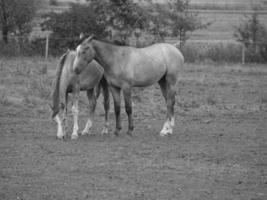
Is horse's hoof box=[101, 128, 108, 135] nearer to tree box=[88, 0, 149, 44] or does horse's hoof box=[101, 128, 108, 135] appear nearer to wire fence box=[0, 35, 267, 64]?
wire fence box=[0, 35, 267, 64]

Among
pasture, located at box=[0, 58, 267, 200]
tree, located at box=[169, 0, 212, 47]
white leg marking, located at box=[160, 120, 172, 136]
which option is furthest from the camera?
tree, located at box=[169, 0, 212, 47]

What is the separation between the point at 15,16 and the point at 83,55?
78.5ft

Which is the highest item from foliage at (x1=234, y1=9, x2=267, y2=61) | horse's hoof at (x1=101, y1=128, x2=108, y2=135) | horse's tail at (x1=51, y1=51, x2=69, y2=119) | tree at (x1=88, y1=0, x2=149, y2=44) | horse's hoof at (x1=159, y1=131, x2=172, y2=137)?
horse's tail at (x1=51, y1=51, x2=69, y2=119)

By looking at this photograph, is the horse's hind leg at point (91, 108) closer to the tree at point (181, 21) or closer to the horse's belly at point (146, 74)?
the horse's belly at point (146, 74)

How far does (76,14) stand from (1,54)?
4504mm

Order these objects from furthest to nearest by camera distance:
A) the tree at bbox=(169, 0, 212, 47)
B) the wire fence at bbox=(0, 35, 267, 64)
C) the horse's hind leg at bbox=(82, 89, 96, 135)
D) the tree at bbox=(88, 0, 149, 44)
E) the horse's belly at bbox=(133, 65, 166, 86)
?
the tree at bbox=(169, 0, 212, 47) → the tree at bbox=(88, 0, 149, 44) → the wire fence at bbox=(0, 35, 267, 64) → the horse's hind leg at bbox=(82, 89, 96, 135) → the horse's belly at bbox=(133, 65, 166, 86)

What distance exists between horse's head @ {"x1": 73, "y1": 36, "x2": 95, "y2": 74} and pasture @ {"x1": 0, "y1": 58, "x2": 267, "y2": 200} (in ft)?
4.82

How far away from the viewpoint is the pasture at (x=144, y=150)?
8398 mm

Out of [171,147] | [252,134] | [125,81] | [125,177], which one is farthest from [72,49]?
[125,177]

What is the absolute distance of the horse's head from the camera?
12.8 meters

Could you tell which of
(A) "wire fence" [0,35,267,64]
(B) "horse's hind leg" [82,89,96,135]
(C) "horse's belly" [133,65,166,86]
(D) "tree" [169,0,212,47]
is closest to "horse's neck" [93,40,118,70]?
(C) "horse's belly" [133,65,166,86]

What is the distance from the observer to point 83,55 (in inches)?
505

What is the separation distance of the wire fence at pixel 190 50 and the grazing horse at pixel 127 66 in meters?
18.0

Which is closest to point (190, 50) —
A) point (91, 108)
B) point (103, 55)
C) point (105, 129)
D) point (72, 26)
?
point (72, 26)
